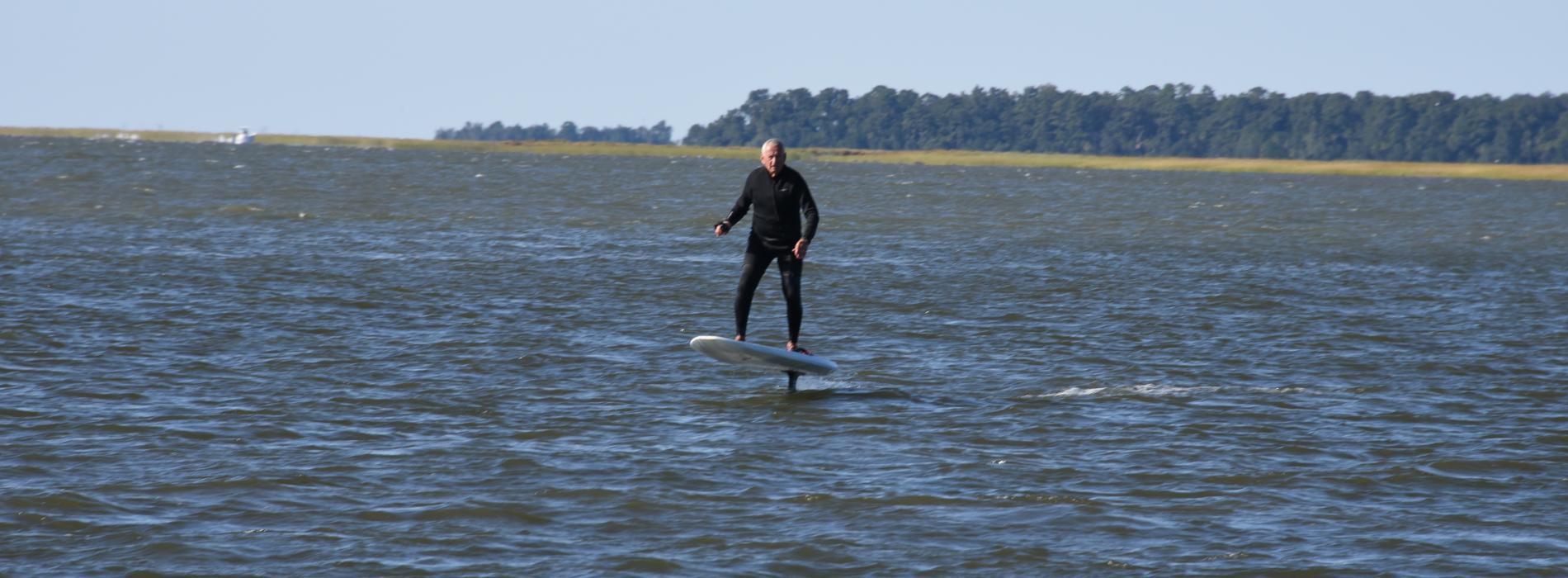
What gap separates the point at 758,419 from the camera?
14.2 m

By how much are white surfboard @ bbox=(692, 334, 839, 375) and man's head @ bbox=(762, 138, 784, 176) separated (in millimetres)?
1433

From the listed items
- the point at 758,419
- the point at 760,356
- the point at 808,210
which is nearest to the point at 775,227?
the point at 808,210

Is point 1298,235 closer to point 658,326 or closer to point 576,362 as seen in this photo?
point 658,326

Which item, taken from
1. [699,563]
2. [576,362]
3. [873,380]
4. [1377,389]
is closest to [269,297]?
[576,362]

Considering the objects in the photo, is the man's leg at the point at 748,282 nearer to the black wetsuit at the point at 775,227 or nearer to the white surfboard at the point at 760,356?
the black wetsuit at the point at 775,227

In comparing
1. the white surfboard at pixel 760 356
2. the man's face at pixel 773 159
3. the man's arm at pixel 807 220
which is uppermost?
the man's face at pixel 773 159

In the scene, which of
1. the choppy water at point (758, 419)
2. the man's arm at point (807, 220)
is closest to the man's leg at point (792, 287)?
the man's arm at point (807, 220)

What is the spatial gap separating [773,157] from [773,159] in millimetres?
13

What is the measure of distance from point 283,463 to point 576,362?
240 inches

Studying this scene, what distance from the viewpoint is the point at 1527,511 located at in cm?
1102

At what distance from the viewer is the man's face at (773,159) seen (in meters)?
14.4

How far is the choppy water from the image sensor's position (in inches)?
388

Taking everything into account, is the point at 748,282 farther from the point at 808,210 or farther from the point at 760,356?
the point at 808,210

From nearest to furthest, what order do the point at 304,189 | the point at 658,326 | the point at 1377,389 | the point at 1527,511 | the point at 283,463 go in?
the point at 1527,511
the point at 283,463
the point at 1377,389
the point at 658,326
the point at 304,189
